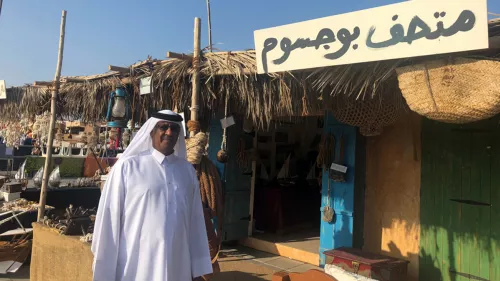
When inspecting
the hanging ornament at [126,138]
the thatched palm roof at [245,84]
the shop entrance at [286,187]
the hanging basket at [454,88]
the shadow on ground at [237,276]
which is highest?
the thatched palm roof at [245,84]

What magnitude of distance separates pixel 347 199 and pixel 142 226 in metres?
3.18

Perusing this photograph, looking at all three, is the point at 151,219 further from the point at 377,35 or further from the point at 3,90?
the point at 3,90

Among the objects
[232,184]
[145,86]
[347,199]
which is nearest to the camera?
[145,86]

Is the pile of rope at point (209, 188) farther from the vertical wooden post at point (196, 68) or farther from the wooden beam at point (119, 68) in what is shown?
the wooden beam at point (119, 68)

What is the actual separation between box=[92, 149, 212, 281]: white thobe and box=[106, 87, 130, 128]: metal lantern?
7.86ft

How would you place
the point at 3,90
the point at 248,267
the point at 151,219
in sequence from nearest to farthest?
1. the point at 151,219
2. the point at 248,267
3. the point at 3,90

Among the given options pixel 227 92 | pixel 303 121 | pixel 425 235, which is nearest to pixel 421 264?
pixel 425 235

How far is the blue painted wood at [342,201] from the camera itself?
4.85 metres

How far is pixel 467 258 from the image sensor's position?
4.12m

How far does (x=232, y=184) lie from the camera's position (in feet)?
20.6

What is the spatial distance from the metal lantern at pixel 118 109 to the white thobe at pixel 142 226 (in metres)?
2.40

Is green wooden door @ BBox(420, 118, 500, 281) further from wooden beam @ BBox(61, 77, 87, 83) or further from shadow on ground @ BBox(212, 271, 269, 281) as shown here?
wooden beam @ BBox(61, 77, 87, 83)

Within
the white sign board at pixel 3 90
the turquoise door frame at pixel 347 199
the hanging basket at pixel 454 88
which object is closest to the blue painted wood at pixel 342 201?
the turquoise door frame at pixel 347 199

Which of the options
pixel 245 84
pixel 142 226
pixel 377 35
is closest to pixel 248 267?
pixel 245 84
